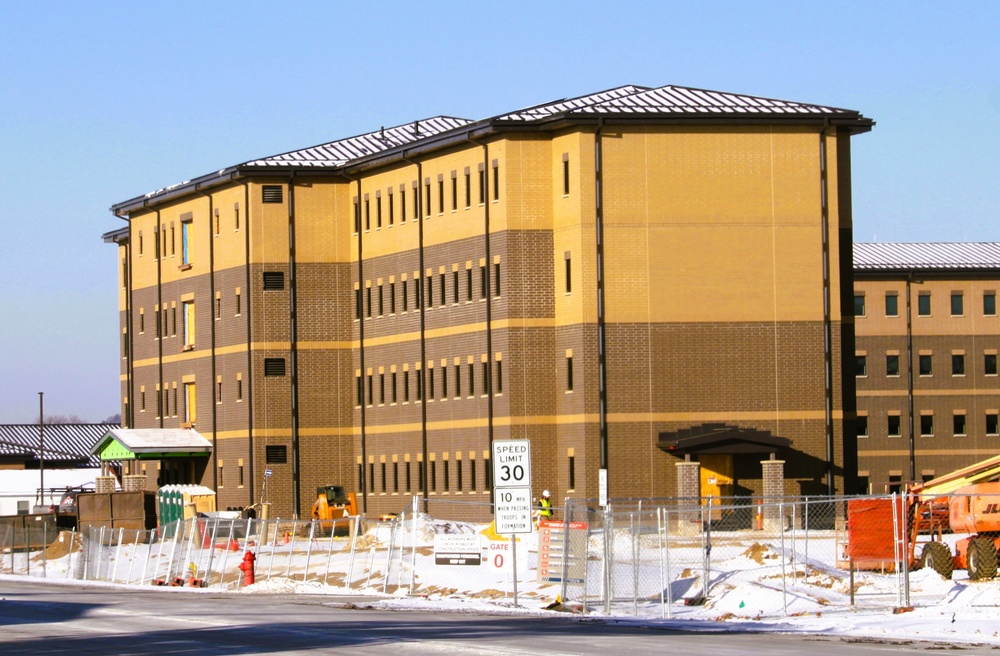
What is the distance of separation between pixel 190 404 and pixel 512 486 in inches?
1961

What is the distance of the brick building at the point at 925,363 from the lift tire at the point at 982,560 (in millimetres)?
63446

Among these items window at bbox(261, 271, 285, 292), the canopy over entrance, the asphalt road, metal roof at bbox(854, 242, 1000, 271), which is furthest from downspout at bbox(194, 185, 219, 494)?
the asphalt road

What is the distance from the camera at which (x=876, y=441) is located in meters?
100

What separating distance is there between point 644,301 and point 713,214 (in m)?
3.71

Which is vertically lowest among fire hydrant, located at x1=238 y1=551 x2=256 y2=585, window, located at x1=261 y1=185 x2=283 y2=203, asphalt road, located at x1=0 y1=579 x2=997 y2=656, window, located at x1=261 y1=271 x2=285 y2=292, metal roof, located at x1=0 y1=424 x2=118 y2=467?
fire hydrant, located at x1=238 y1=551 x2=256 y2=585

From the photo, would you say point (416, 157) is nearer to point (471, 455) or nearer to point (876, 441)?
point (471, 455)

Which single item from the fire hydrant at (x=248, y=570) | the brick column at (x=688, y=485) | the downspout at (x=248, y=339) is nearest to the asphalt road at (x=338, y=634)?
the fire hydrant at (x=248, y=570)

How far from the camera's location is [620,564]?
39.3 m

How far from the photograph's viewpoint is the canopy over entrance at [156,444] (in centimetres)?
7656

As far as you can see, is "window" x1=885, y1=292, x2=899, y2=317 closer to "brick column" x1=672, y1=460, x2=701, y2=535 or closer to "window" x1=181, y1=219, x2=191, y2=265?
"window" x1=181, y1=219, x2=191, y2=265

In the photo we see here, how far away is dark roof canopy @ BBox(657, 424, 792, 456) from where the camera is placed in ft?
202

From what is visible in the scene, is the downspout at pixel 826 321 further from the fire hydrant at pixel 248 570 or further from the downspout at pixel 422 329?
the fire hydrant at pixel 248 570

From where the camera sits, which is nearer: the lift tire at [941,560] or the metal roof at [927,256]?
the lift tire at [941,560]

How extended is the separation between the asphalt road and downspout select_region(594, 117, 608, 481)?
27.1 meters
